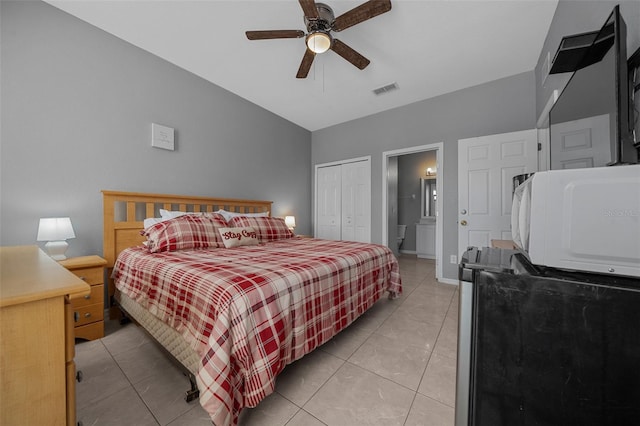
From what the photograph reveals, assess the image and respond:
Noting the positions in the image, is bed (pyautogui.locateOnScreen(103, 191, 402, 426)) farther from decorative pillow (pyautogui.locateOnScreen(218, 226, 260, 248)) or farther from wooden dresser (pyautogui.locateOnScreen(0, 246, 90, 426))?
wooden dresser (pyautogui.locateOnScreen(0, 246, 90, 426))

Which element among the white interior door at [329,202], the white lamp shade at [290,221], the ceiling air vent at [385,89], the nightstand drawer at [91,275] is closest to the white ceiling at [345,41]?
the ceiling air vent at [385,89]

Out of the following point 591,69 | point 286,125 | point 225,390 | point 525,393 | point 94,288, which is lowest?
point 225,390

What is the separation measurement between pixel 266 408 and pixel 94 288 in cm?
172

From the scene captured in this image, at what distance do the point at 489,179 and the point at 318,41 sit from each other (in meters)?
2.54

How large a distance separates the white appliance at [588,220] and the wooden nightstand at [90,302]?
2.69 metres

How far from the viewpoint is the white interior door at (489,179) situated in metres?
2.69

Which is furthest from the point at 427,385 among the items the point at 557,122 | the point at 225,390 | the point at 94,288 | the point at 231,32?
the point at 231,32

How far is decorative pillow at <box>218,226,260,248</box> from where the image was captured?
92.0 inches

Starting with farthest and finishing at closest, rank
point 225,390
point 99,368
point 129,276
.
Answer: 1. point 129,276
2. point 99,368
3. point 225,390

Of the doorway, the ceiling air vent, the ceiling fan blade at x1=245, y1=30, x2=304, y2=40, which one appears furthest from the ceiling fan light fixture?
the doorway

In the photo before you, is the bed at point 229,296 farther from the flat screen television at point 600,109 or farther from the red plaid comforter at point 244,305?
the flat screen television at point 600,109

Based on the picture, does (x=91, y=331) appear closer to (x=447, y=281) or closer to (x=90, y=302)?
(x=90, y=302)

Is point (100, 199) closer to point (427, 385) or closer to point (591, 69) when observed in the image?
point (427, 385)

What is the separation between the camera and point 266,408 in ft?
3.92
